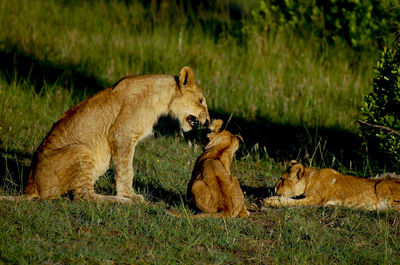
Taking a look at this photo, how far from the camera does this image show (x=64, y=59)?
36.4ft

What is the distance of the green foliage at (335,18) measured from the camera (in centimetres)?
1116

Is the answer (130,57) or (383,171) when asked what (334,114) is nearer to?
(383,171)

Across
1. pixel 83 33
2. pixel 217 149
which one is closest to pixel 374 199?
pixel 217 149

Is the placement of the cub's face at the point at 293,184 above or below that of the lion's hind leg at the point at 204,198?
below

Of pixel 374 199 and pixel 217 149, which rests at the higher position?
pixel 217 149

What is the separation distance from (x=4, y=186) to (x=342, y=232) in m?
3.65

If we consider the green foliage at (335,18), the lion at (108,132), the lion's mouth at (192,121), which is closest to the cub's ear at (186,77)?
the lion at (108,132)

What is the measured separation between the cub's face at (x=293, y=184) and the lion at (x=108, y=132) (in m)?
1.20

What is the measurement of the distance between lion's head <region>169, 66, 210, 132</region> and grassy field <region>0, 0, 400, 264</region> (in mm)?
730

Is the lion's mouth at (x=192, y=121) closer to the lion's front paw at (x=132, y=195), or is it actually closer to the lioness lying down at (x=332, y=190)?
the lion's front paw at (x=132, y=195)

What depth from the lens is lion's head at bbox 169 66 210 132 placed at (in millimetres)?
6834

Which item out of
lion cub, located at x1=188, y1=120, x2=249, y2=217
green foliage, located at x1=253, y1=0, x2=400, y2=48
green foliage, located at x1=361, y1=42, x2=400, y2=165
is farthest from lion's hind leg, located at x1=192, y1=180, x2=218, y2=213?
green foliage, located at x1=253, y1=0, x2=400, y2=48

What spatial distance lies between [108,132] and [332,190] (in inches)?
98.6

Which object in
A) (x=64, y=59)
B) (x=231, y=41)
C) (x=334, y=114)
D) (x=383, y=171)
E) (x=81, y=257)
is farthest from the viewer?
(x=231, y=41)
